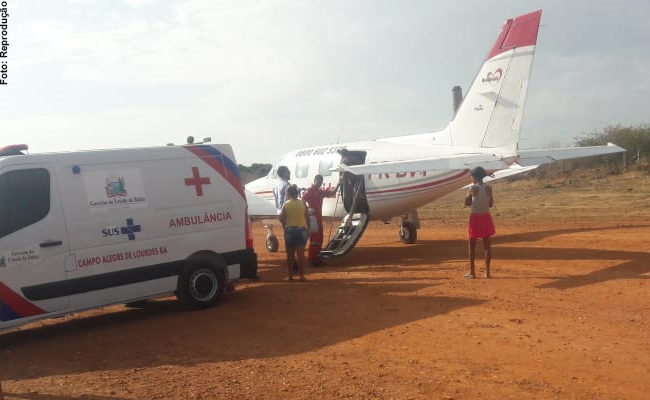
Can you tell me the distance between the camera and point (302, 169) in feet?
58.7

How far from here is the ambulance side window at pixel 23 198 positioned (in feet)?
26.8

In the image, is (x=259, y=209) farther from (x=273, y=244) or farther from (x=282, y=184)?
(x=273, y=244)

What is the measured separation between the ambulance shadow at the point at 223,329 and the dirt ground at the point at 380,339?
1.0 inches

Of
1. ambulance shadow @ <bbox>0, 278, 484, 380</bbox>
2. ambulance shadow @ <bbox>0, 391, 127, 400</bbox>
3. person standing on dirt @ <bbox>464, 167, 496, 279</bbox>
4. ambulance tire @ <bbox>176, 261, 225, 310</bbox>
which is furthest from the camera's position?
person standing on dirt @ <bbox>464, 167, 496, 279</bbox>

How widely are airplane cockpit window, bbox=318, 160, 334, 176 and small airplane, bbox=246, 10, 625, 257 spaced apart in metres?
0.03

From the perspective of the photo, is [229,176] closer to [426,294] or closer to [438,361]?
[426,294]

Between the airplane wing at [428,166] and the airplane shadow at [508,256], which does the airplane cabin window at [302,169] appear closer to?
the airplane shadow at [508,256]

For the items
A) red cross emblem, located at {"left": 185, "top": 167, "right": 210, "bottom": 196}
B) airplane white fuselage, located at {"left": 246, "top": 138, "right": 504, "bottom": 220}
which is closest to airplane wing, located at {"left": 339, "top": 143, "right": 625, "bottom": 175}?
airplane white fuselage, located at {"left": 246, "top": 138, "right": 504, "bottom": 220}

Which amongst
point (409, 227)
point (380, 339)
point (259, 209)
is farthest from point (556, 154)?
point (380, 339)

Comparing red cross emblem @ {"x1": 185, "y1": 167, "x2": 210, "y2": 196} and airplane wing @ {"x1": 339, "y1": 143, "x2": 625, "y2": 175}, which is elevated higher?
red cross emblem @ {"x1": 185, "y1": 167, "x2": 210, "y2": 196}

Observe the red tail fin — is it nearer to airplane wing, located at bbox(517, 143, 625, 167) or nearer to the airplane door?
airplane wing, located at bbox(517, 143, 625, 167)

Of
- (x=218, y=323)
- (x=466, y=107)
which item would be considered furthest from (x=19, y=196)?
(x=466, y=107)

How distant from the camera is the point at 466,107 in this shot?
15266 mm

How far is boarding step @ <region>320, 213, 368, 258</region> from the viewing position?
14.0 m
